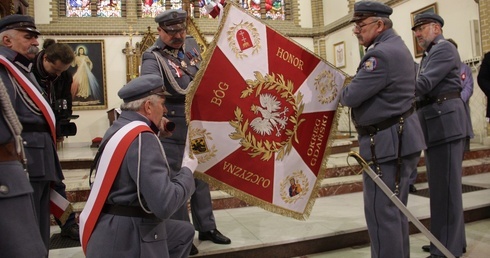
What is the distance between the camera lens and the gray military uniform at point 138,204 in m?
1.48

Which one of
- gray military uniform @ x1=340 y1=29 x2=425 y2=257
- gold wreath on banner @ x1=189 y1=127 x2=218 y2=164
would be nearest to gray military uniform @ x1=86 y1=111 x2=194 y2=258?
gold wreath on banner @ x1=189 y1=127 x2=218 y2=164

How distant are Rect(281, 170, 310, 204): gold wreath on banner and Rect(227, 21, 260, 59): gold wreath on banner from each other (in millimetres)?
762

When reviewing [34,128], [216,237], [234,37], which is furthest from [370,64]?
[34,128]

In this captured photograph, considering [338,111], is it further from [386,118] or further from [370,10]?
[370,10]

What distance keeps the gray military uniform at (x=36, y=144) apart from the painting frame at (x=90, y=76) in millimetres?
8147

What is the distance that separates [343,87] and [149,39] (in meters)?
7.25

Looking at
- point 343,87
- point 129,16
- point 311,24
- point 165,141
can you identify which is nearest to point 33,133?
point 165,141

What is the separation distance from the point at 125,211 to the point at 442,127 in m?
2.12

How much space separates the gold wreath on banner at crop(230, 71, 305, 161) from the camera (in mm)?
2225

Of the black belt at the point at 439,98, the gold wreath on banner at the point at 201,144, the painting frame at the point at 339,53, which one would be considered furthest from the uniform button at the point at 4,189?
the painting frame at the point at 339,53

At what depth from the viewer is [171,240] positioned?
1837 mm

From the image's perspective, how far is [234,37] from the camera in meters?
2.22

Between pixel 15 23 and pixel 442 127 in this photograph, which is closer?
pixel 15 23

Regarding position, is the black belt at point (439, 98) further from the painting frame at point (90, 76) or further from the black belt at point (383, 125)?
the painting frame at point (90, 76)
